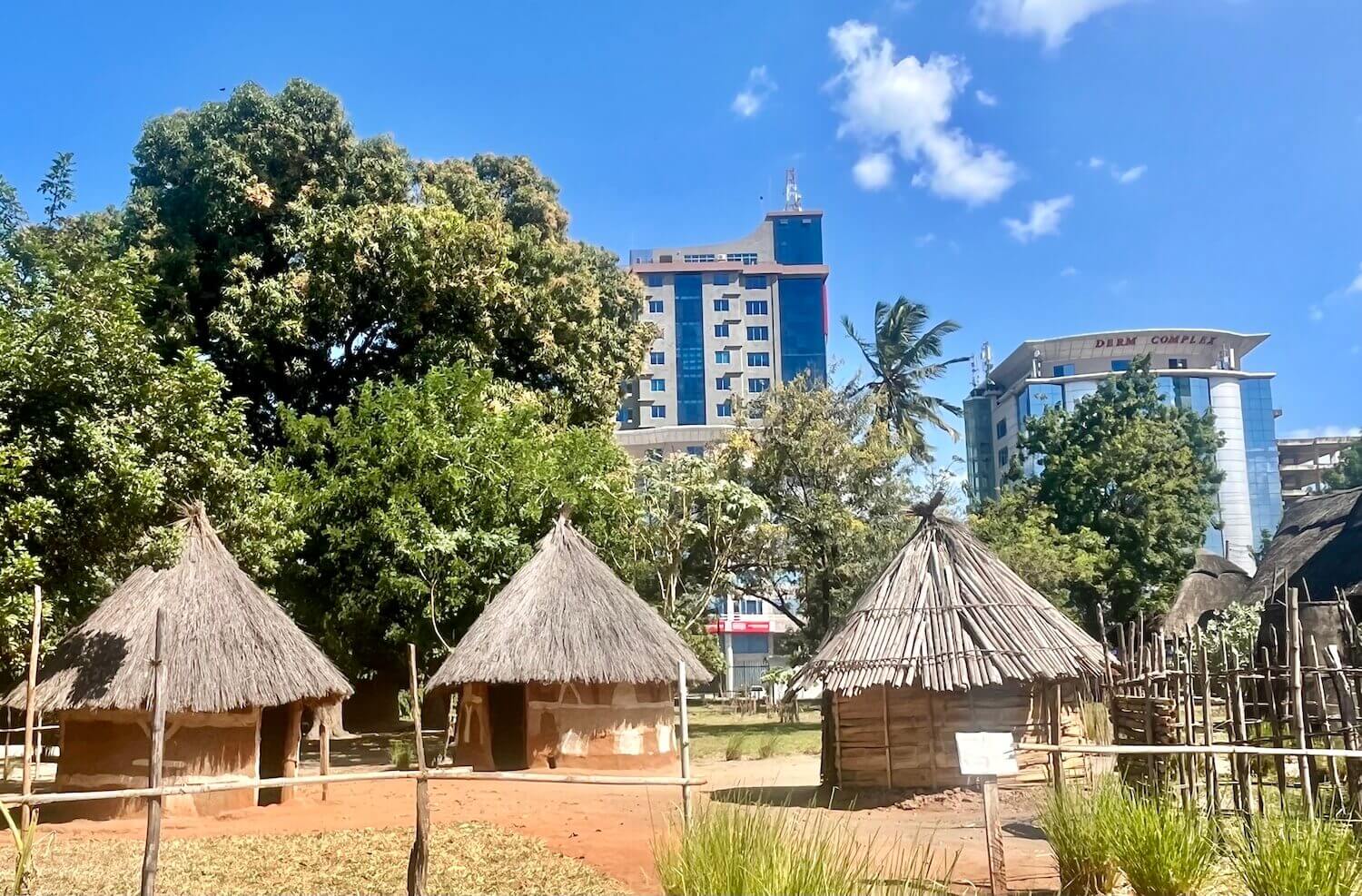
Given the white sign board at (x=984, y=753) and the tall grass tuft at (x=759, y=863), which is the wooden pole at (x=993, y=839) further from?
the tall grass tuft at (x=759, y=863)

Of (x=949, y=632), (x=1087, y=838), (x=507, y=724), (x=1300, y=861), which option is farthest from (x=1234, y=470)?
(x=1300, y=861)

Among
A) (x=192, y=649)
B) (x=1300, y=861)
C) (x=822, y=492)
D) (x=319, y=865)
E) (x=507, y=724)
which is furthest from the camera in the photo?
(x=822, y=492)

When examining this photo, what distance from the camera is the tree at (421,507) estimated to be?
20359mm

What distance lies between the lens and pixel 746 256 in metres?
70.7

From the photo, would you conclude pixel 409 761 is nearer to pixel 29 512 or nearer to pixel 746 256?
pixel 29 512

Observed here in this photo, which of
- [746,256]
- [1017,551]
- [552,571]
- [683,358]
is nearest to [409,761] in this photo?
[552,571]

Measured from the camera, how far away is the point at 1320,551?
88.3 feet

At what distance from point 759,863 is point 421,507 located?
15.0 m

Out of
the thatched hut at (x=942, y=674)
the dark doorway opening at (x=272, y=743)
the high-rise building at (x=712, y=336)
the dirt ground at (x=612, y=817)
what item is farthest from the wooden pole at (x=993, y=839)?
the high-rise building at (x=712, y=336)

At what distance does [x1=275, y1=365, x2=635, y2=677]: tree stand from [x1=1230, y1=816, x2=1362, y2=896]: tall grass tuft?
14723 millimetres

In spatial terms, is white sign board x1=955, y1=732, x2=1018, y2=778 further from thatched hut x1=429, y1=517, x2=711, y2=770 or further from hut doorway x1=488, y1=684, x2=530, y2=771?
hut doorway x1=488, y1=684, x2=530, y2=771

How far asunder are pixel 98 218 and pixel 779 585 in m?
23.1

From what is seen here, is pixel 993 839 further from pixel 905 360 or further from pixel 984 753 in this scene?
pixel 905 360

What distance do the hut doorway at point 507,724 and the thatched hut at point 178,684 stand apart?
414 cm
